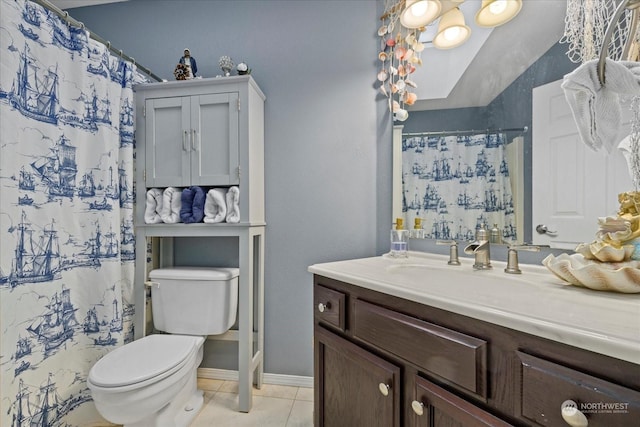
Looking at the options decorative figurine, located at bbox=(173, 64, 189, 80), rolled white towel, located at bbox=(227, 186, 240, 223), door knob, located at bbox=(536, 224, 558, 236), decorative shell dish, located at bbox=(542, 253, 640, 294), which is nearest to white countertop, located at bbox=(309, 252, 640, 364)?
decorative shell dish, located at bbox=(542, 253, 640, 294)

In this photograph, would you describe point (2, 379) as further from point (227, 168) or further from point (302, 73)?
point (302, 73)

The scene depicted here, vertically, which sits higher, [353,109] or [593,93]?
[353,109]

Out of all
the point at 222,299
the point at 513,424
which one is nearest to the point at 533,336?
the point at 513,424

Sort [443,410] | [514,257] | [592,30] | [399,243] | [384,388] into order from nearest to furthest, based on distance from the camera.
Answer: [443,410] → [384,388] → [592,30] → [514,257] → [399,243]

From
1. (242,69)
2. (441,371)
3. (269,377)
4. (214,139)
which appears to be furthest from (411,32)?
(269,377)

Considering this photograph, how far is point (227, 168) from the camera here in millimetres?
1654

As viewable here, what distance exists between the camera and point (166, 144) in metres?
1.72

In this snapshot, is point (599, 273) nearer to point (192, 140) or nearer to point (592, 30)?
point (592, 30)

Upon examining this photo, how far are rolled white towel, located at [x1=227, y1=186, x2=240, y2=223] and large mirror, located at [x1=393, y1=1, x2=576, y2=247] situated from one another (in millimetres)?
975

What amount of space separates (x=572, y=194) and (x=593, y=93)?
0.33m

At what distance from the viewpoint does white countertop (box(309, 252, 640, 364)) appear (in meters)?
0.50

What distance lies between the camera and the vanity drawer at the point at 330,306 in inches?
41.4

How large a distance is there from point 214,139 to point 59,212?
809 millimetres

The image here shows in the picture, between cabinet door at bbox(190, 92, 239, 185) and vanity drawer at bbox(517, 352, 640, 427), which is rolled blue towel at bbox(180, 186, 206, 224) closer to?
cabinet door at bbox(190, 92, 239, 185)
